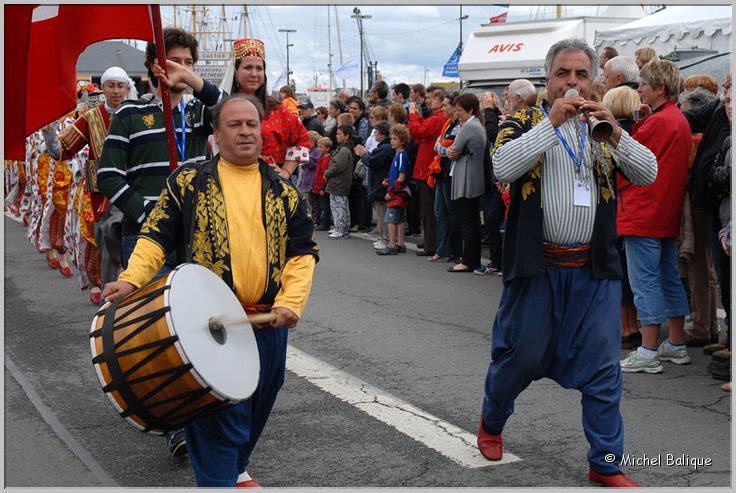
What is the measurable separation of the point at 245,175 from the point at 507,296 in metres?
1.38

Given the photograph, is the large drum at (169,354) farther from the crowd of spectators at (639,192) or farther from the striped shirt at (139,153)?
the crowd of spectators at (639,192)

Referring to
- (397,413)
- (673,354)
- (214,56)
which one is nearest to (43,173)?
(397,413)

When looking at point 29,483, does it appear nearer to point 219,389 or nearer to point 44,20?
point 219,389

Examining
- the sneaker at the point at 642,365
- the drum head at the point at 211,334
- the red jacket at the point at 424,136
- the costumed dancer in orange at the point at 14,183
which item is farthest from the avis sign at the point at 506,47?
the drum head at the point at 211,334

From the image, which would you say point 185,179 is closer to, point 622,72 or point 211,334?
point 211,334

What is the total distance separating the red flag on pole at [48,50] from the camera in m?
4.79

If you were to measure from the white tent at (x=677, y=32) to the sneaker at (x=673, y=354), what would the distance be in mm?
5490

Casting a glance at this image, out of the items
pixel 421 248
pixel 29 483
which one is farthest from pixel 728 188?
pixel 421 248

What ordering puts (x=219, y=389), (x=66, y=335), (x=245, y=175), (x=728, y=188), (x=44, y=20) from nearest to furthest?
(x=219, y=389), (x=245, y=175), (x=44, y=20), (x=728, y=188), (x=66, y=335)

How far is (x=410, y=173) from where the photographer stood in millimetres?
12789

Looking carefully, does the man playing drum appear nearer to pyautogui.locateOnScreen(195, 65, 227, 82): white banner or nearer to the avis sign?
the avis sign

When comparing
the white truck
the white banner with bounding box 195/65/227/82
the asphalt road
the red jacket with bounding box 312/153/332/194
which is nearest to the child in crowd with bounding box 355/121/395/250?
the red jacket with bounding box 312/153/332/194

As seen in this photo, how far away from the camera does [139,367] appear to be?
11.8 ft

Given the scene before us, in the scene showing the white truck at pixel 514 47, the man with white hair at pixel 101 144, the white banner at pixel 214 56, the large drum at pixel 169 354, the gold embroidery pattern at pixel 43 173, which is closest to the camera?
the large drum at pixel 169 354
